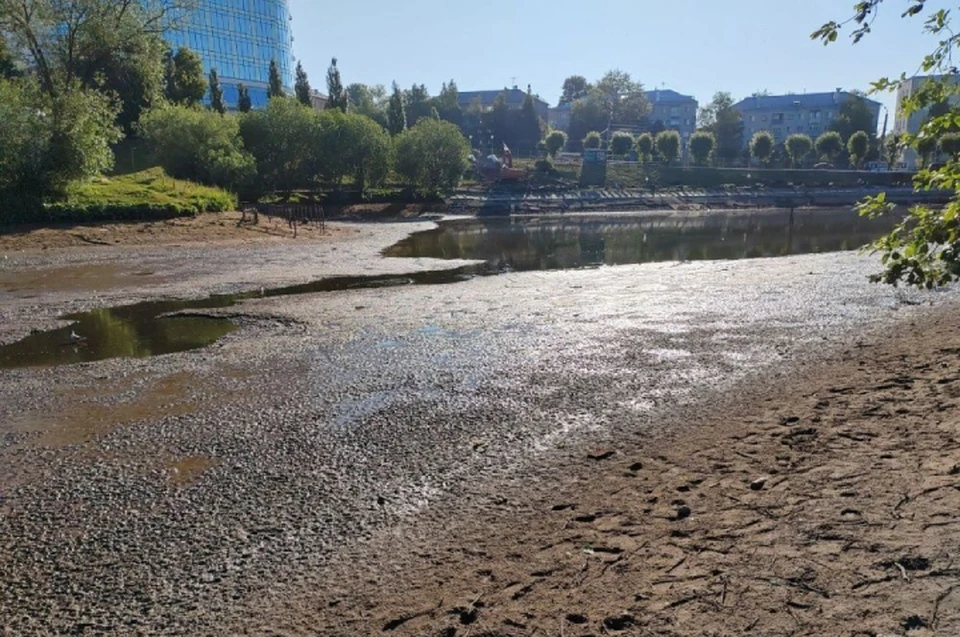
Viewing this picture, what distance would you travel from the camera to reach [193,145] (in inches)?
1897

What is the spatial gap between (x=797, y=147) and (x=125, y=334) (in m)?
108

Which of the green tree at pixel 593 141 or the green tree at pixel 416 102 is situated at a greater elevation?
the green tree at pixel 416 102

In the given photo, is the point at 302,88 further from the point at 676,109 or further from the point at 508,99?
the point at 676,109

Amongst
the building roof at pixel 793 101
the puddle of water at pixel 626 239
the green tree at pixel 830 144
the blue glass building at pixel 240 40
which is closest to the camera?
→ the puddle of water at pixel 626 239

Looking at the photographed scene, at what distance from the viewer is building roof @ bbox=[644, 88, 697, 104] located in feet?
537

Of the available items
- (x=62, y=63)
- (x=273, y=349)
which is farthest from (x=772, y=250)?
(x=62, y=63)

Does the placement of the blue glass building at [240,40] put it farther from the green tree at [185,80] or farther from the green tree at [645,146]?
the green tree at [645,146]

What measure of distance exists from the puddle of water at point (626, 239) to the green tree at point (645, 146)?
43013 mm

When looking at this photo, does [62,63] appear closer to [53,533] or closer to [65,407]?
[65,407]

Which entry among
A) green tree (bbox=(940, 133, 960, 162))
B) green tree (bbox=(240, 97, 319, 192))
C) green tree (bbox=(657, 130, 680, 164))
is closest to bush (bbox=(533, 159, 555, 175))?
green tree (bbox=(657, 130, 680, 164))

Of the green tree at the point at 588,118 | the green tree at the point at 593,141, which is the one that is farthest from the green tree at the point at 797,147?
the green tree at the point at 588,118

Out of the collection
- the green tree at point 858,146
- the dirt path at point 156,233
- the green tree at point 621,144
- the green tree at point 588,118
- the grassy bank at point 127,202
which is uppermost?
the green tree at point 588,118

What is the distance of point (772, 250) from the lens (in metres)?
36.3

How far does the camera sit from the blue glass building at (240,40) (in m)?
91.8
